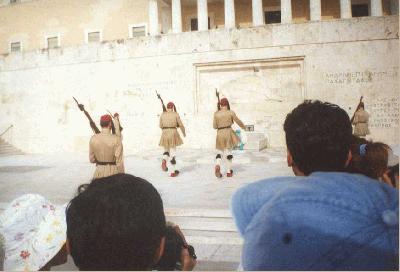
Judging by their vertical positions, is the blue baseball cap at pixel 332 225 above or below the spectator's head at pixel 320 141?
below

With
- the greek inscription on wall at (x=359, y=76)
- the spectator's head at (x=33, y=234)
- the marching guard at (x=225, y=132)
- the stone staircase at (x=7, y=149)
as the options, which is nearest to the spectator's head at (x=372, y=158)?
the spectator's head at (x=33, y=234)

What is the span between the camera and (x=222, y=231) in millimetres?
4340

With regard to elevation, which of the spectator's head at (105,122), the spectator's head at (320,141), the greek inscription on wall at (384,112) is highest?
the greek inscription on wall at (384,112)

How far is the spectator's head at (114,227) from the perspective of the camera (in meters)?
1.11

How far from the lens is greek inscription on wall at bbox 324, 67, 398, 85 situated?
13742mm

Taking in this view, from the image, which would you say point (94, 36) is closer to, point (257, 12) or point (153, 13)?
point (153, 13)

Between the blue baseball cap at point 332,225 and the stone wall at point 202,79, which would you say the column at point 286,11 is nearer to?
the stone wall at point 202,79

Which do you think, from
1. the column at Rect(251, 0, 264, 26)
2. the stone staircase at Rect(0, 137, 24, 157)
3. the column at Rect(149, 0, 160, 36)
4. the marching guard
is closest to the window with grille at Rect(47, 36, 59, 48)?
the column at Rect(149, 0, 160, 36)

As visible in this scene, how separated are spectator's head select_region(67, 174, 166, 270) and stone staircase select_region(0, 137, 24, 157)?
17.9 metres

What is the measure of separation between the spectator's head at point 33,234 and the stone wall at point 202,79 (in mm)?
12497

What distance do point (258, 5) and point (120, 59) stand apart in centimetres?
740

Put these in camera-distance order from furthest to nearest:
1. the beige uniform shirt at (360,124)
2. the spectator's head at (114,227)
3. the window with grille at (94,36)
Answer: the window with grille at (94,36), the beige uniform shirt at (360,124), the spectator's head at (114,227)

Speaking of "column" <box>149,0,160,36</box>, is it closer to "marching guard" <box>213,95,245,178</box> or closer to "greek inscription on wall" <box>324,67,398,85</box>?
"greek inscription on wall" <box>324,67,398,85</box>

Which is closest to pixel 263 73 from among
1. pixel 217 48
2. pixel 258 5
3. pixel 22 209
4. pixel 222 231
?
pixel 217 48
